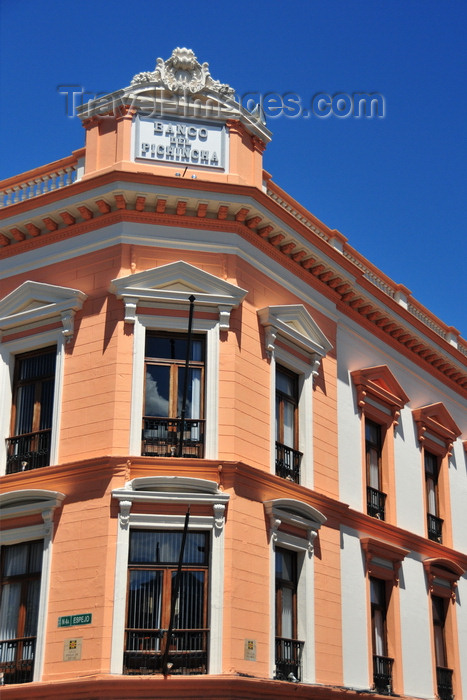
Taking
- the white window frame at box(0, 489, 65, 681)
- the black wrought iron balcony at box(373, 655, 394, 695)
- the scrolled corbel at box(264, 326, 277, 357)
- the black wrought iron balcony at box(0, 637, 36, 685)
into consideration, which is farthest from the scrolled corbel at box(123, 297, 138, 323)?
the black wrought iron balcony at box(373, 655, 394, 695)

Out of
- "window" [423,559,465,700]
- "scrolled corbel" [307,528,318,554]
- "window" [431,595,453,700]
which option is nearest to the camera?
"scrolled corbel" [307,528,318,554]

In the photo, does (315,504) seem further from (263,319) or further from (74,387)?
(74,387)

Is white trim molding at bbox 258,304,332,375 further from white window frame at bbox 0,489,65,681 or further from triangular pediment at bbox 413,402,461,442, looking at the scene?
white window frame at bbox 0,489,65,681

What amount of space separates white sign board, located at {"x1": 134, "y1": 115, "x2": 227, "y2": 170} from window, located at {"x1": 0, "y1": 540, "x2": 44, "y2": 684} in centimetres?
787

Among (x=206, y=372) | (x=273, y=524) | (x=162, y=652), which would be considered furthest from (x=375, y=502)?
(x=162, y=652)

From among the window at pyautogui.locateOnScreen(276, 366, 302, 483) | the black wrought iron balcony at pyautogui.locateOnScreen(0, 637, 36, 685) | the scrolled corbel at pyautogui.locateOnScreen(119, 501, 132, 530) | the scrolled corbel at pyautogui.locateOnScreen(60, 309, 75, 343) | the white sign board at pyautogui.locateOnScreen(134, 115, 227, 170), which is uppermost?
the white sign board at pyautogui.locateOnScreen(134, 115, 227, 170)

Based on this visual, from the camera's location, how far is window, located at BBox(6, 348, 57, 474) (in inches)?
765

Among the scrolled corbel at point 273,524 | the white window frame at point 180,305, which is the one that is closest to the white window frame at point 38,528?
the white window frame at point 180,305

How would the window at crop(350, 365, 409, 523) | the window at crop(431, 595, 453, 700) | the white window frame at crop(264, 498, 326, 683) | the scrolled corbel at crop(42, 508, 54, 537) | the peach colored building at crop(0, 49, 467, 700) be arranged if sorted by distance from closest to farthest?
1. the peach colored building at crop(0, 49, 467, 700)
2. the scrolled corbel at crop(42, 508, 54, 537)
3. the white window frame at crop(264, 498, 326, 683)
4. the window at crop(350, 365, 409, 523)
5. the window at crop(431, 595, 453, 700)

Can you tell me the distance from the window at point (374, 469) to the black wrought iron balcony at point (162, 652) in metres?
7.03

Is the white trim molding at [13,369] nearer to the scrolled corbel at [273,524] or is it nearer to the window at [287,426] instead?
the scrolled corbel at [273,524]

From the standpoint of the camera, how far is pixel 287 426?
69.1ft

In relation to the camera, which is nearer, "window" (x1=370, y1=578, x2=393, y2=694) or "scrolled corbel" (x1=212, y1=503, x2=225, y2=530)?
"scrolled corbel" (x1=212, y1=503, x2=225, y2=530)

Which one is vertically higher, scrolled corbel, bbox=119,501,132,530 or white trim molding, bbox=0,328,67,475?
white trim molding, bbox=0,328,67,475
